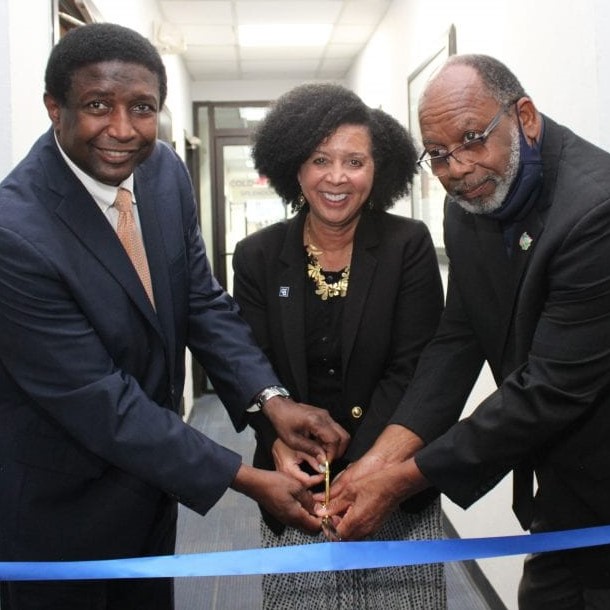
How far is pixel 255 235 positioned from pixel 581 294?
0.83 metres

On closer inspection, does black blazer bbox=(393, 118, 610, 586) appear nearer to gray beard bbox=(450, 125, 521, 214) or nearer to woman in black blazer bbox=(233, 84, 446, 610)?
gray beard bbox=(450, 125, 521, 214)

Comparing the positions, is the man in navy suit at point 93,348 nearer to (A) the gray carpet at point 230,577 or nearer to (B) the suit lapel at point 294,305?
(B) the suit lapel at point 294,305

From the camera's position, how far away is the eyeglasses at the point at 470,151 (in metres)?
1.35

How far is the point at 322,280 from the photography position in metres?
1.72

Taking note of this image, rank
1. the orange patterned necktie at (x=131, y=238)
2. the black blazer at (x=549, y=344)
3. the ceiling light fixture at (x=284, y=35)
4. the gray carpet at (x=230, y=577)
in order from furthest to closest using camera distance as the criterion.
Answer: the ceiling light fixture at (x=284, y=35) < the gray carpet at (x=230, y=577) < the orange patterned necktie at (x=131, y=238) < the black blazer at (x=549, y=344)

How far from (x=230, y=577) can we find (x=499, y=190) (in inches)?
94.3

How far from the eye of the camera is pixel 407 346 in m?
1.70

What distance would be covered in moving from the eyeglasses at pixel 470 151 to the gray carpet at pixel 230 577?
6.55ft

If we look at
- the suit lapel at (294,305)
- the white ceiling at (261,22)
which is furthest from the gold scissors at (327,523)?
the white ceiling at (261,22)

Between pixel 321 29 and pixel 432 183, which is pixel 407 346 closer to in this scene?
pixel 432 183

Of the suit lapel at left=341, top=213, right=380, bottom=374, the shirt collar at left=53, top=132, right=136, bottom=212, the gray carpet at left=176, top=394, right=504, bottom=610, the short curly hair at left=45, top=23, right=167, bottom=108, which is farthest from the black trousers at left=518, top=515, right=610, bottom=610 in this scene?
the gray carpet at left=176, top=394, right=504, bottom=610

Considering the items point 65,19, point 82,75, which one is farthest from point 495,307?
point 65,19

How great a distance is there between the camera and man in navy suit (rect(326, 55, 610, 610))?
1249 millimetres

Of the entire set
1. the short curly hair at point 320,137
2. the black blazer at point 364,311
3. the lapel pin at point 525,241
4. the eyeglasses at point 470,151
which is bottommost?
the black blazer at point 364,311
